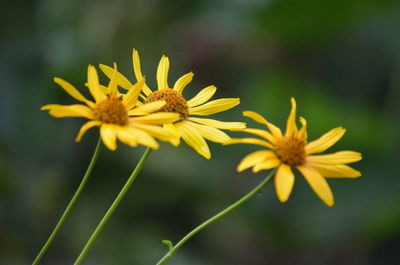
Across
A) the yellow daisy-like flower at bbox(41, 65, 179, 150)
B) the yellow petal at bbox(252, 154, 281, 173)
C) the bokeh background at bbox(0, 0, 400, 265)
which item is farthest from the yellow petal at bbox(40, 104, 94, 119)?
the bokeh background at bbox(0, 0, 400, 265)

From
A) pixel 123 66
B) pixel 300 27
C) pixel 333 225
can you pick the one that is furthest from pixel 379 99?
pixel 123 66

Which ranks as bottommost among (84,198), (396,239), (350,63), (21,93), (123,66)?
(396,239)

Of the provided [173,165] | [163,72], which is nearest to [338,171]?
[163,72]

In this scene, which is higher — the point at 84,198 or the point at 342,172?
the point at 84,198

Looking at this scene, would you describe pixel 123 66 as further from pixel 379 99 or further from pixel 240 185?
pixel 379 99

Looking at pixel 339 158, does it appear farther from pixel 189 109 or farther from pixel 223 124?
pixel 189 109

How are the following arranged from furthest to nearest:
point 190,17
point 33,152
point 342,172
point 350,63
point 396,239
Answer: point 350,63 → point 190,17 → point 396,239 → point 33,152 → point 342,172
